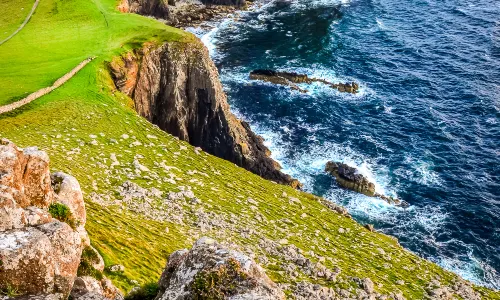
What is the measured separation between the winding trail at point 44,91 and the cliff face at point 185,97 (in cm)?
454

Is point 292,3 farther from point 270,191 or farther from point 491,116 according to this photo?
point 270,191

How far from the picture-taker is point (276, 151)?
6662 cm

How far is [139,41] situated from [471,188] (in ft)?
157

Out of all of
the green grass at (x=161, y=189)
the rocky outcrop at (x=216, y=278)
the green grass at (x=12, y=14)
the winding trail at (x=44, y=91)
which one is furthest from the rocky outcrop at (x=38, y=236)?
the green grass at (x=12, y=14)

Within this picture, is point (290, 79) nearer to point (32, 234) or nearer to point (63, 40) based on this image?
point (63, 40)

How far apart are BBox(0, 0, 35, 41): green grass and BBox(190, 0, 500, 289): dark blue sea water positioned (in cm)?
3507

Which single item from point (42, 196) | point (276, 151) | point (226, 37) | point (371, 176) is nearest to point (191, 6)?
point (226, 37)

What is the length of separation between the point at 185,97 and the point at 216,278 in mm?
44083

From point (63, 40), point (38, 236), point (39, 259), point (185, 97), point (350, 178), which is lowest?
point (350, 178)

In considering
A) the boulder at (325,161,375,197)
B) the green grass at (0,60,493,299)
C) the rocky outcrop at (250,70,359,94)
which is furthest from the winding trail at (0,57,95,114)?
the rocky outcrop at (250,70,359,94)

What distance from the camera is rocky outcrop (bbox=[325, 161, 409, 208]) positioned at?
192 ft

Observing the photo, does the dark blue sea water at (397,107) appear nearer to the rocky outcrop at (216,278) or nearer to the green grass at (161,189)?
the green grass at (161,189)

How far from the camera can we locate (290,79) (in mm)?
85750

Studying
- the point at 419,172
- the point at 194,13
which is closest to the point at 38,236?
the point at 419,172
